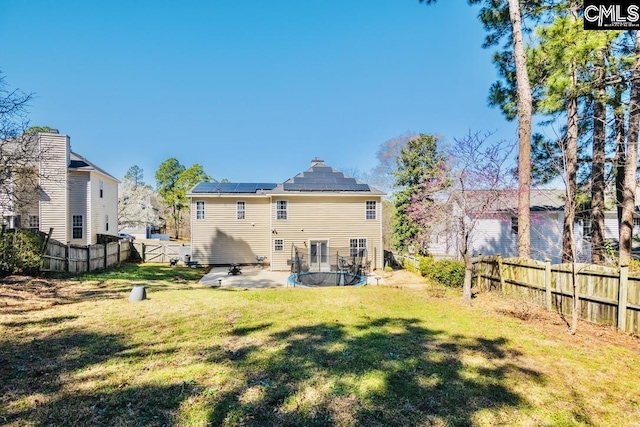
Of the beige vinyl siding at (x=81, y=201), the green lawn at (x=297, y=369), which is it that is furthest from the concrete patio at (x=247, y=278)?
the beige vinyl siding at (x=81, y=201)

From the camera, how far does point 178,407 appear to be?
3.04m

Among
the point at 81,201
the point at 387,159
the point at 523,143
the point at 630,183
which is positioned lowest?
the point at 630,183

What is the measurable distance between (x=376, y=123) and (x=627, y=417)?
31900 mm

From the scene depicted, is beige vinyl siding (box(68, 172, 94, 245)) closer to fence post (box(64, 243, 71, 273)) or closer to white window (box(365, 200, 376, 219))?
fence post (box(64, 243, 71, 273))

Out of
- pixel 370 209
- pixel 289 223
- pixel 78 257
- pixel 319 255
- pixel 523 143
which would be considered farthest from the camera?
pixel 370 209

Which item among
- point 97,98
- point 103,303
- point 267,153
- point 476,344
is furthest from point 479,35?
point 267,153

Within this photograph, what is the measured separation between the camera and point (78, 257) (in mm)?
12500

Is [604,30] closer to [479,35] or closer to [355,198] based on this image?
[479,35]

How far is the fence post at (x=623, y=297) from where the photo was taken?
564 cm

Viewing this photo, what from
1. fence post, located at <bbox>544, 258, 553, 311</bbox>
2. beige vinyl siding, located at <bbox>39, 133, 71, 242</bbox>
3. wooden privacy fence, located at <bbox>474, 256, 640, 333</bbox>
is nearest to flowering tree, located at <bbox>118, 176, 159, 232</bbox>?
beige vinyl siding, located at <bbox>39, 133, 71, 242</bbox>

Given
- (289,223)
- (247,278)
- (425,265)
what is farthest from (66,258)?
(425,265)

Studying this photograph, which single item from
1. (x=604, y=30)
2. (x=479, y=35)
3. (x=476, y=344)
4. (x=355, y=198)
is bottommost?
(x=476, y=344)

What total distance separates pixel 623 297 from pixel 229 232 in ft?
59.6
